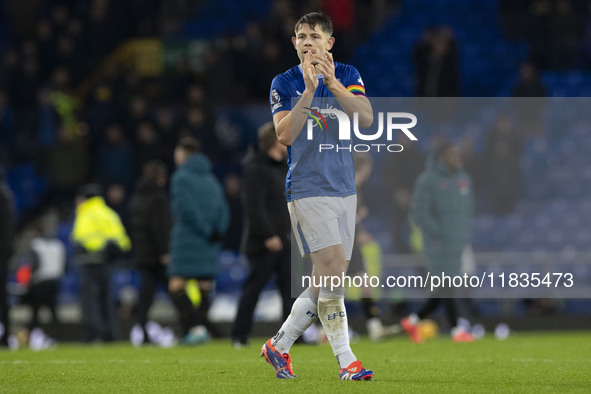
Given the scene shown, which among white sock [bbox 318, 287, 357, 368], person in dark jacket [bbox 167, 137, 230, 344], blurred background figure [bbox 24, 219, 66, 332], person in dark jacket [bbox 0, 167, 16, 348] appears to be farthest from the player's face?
blurred background figure [bbox 24, 219, 66, 332]

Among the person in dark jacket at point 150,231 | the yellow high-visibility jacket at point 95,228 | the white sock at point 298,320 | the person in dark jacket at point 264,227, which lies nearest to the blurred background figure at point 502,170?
the person in dark jacket at point 264,227

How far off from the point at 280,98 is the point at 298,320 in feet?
4.71

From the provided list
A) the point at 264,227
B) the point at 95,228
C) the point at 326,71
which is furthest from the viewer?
the point at 95,228

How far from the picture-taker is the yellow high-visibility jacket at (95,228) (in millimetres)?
14016

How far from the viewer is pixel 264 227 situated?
11.2 meters

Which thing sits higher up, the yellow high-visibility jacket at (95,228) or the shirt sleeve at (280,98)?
the shirt sleeve at (280,98)

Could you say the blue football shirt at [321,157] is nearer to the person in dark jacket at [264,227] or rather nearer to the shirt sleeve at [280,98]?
the shirt sleeve at [280,98]

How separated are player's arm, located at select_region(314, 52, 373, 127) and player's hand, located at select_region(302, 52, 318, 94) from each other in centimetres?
5

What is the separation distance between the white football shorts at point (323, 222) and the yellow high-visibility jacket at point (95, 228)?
737 cm

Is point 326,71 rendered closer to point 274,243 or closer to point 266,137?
point 274,243

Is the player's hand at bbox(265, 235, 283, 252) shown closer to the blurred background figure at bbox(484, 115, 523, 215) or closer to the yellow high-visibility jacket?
the yellow high-visibility jacket

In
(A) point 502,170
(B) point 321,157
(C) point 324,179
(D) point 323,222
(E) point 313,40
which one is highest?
(E) point 313,40

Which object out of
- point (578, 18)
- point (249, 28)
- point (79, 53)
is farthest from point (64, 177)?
point (578, 18)

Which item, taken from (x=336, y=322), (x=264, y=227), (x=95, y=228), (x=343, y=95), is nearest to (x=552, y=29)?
(x=95, y=228)
